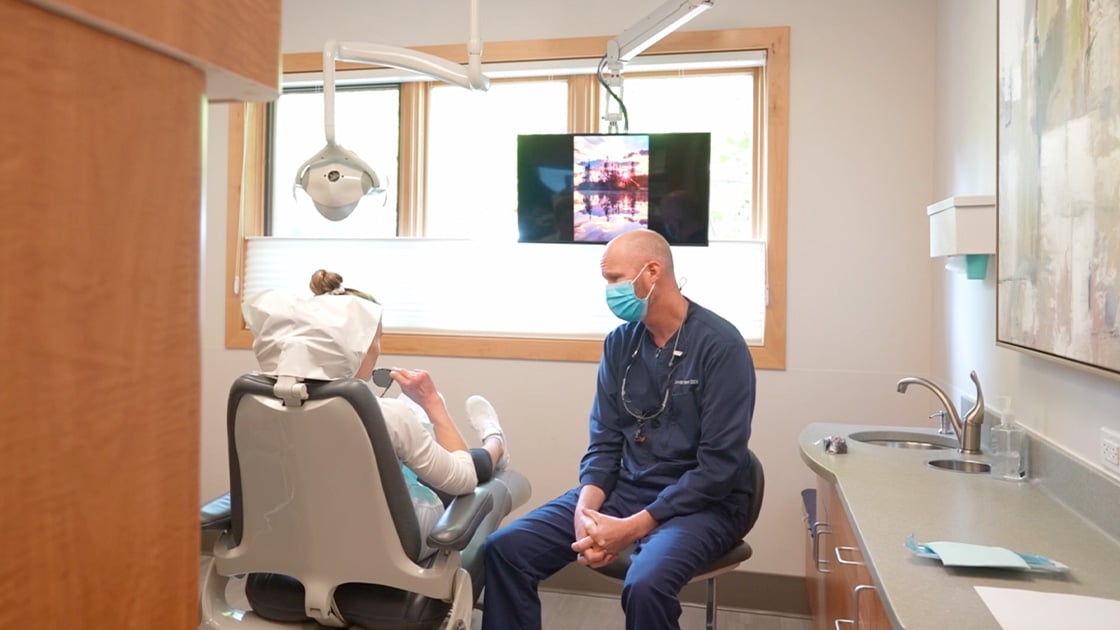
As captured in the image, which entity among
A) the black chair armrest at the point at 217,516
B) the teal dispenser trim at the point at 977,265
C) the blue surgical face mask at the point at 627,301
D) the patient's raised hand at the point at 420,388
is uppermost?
the teal dispenser trim at the point at 977,265

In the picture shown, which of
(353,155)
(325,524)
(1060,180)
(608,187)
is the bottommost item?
(325,524)

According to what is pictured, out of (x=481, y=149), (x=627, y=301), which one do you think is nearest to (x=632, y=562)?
(x=627, y=301)

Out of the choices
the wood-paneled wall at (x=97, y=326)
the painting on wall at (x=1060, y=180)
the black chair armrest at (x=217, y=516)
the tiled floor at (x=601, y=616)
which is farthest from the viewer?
the tiled floor at (x=601, y=616)

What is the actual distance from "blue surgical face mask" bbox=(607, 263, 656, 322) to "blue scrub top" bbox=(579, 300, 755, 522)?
11 centimetres

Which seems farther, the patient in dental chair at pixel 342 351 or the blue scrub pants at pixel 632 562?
the blue scrub pants at pixel 632 562

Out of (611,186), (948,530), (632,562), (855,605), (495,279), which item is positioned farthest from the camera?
(495,279)

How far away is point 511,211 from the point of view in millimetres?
3777

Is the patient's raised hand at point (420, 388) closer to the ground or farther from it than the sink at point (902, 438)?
farther from it

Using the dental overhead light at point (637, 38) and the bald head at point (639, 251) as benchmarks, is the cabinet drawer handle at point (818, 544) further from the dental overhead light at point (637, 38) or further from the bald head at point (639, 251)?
the dental overhead light at point (637, 38)

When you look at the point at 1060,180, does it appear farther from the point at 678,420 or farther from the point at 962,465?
the point at 678,420

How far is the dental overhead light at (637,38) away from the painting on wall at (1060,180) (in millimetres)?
1036

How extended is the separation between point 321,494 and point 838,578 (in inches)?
51.7

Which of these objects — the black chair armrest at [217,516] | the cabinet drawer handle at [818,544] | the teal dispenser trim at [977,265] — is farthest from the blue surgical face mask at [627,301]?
the black chair armrest at [217,516]

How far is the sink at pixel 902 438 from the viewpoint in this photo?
106 inches
